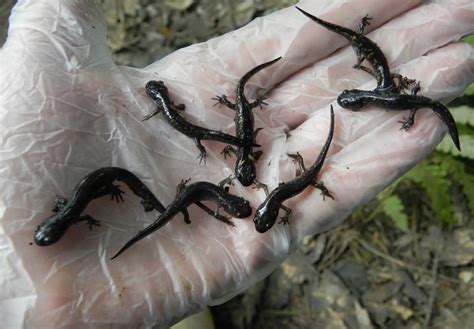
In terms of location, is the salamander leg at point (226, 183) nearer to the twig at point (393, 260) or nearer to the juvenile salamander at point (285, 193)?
the juvenile salamander at point (285, 193)

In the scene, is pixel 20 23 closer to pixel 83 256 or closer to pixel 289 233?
pixel 83 256

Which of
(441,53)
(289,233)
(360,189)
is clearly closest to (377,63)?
(441,53)

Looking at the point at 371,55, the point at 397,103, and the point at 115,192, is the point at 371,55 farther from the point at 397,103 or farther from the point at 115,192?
the point at 115,192

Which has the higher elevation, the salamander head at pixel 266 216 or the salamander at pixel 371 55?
the salamander at pixel 371 55

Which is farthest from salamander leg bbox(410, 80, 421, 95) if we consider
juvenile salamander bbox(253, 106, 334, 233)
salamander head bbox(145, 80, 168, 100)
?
salamander head bbox(145, 80, 168, 100)

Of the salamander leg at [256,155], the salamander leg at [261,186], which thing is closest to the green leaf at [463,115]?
the salamander leg at [256,155]

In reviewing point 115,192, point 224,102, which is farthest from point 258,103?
point 115,192

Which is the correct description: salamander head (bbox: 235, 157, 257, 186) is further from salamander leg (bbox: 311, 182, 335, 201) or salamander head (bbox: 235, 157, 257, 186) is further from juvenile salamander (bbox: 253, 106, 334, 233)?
salamander leg (bbox: 311, 182, 335, 201)
